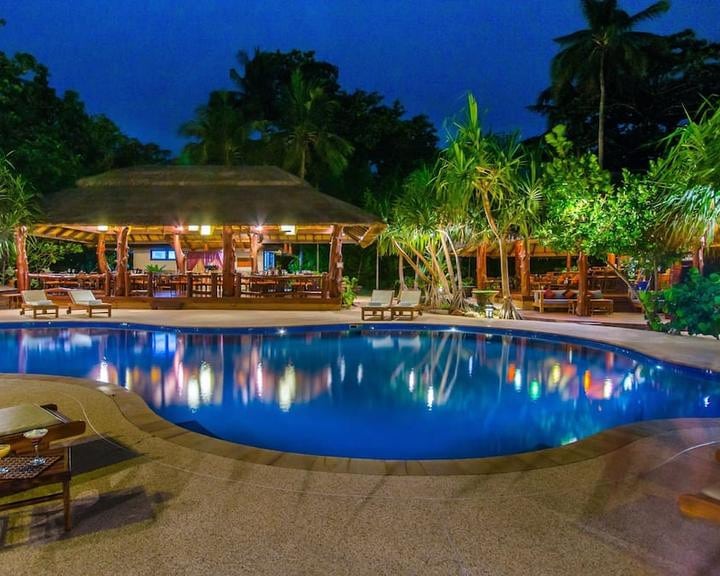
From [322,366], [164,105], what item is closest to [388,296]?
[322,366]

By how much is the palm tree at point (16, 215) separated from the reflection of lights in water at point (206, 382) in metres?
9.29

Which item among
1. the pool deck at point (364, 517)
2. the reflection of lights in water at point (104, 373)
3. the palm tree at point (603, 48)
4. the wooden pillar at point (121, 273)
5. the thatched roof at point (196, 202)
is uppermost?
the palm tree at point (603, 48)

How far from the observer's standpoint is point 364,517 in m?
2.90

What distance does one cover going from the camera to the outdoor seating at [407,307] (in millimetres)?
13336

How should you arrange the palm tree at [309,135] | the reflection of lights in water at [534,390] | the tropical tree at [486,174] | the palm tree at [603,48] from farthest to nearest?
the palm tree at [309,135] → the palm tree at [603,48] → the tropical tree at [486,174] → the reflection of lights in water at [534,390]

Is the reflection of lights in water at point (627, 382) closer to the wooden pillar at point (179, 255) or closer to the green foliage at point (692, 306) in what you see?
the green foliage at point (692, 306)

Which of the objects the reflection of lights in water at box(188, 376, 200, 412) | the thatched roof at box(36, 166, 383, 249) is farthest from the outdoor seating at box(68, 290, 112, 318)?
the reflection of lights in water at box(188, 376, 200, 412)

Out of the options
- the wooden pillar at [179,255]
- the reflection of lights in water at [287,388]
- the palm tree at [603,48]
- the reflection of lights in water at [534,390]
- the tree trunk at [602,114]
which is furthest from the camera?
the palm tree at [603,48]

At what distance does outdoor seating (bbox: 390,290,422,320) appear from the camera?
13.3 m

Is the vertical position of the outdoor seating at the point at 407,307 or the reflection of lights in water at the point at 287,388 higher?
the outdoor seating at the point at 407,307

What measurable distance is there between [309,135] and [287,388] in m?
20.0

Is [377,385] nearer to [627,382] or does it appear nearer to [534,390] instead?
[534,390]

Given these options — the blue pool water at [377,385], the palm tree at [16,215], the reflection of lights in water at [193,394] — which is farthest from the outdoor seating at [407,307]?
the palm tree at [16,215]

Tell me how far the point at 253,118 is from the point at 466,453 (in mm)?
27890
